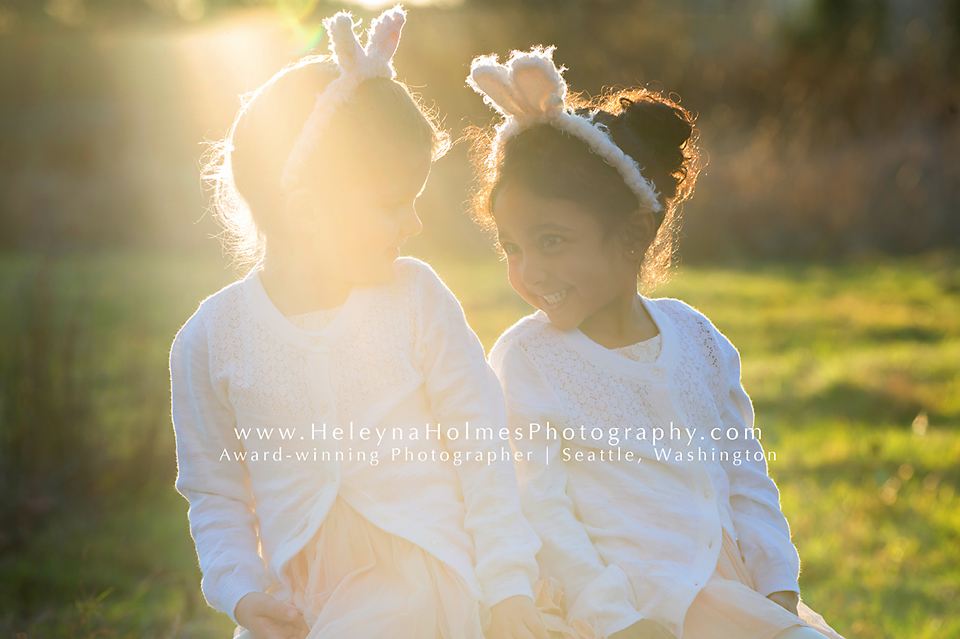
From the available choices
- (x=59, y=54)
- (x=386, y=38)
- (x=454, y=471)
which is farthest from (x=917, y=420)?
(x=59, y=54)

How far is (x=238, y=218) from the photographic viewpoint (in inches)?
79.8

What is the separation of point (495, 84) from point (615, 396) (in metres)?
0.85

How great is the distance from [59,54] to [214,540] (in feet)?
50.3

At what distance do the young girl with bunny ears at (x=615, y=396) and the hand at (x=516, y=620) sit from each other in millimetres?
123

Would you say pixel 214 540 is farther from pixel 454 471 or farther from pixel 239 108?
pixel 239 108

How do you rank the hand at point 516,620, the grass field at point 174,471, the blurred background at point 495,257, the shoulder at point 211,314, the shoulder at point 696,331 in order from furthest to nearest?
the blurred background at point 495,257, the grass field at point 174,471, the shoulder at point 696,331, the shoulder at point 211,314, the hand at point 516,620

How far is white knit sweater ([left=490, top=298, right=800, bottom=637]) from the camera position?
1858 millimetres

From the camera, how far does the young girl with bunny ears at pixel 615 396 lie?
1.87 metres

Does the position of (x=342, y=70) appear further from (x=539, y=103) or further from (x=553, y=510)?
(x=553, y=510)

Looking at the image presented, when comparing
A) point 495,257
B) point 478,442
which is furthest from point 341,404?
point 495,257

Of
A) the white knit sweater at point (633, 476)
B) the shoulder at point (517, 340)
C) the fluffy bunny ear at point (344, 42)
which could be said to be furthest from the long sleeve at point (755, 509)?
the fluffy bunny ear at point (344, 42)

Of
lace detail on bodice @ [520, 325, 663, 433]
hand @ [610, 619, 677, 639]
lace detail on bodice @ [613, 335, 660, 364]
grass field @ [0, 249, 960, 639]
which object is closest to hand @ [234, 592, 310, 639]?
hand @ [610, 619, 677, 639]

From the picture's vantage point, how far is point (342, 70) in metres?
1.80

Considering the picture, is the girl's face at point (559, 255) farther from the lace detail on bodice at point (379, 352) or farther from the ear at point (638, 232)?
the lace detail on bodice at point (379, 352)
